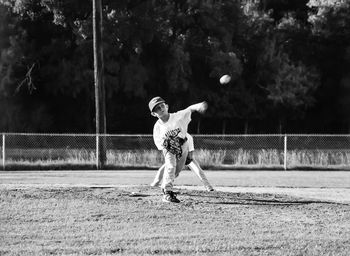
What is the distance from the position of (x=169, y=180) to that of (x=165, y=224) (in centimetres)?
212

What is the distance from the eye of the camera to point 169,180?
451 inches

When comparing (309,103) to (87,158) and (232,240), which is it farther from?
(232,240)

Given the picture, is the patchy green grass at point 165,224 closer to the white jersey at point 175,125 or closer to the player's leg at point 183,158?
the player's leg at point 183,158

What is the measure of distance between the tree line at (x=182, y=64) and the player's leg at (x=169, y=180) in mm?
24444

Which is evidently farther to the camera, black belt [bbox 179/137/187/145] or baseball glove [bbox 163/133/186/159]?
black belt [bbox 179/137/187/145]

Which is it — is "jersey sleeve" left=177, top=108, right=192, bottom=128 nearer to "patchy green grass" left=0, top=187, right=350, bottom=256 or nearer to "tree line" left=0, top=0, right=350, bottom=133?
"patchy green grass" left=0, top=187, right=350, bottom=256

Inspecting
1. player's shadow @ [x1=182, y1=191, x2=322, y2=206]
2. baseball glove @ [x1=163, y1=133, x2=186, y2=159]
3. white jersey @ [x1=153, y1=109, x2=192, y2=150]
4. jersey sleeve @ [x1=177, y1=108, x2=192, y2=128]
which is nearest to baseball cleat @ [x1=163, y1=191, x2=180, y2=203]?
player's shadow @ [x1=182, y1=191, x2=322, y2=206]

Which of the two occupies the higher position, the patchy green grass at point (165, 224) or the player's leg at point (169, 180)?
the player's leg at point (169, 180)

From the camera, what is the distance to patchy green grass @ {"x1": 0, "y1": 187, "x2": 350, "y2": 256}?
7.78 meters

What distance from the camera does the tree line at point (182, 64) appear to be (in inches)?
1460

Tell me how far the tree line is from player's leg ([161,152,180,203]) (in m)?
24.4

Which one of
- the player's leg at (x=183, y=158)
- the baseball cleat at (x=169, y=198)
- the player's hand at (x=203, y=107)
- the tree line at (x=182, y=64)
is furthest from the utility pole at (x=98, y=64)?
the player's hand at (x=203, y=107)

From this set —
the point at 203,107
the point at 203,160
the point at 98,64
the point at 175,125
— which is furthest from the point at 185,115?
the point at 98,64

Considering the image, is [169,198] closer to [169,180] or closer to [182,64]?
[169,180]
